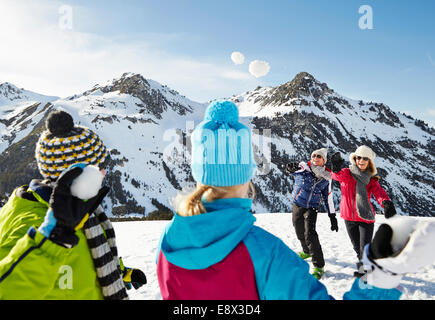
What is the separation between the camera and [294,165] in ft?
18.3

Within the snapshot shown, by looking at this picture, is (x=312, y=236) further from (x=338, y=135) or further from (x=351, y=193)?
(x=338, y=135)

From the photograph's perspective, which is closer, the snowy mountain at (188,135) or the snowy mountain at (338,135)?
the snowy mountain at (188,135)

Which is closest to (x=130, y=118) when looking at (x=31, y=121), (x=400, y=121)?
(x=31, y=121)

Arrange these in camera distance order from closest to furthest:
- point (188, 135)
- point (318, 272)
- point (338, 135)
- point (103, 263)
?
point (103, 263) < point (318, 272) < point (188, 135) < point (338, 135)

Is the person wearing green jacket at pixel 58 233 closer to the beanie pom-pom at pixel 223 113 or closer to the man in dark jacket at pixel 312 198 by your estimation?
the beanie pom-pom at pixel 223 113

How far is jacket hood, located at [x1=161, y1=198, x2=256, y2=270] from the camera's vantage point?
3.88 ft

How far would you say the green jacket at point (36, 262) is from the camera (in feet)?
4.13

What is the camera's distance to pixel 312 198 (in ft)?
17.1

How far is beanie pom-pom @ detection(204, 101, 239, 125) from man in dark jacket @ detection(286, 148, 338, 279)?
4177mm

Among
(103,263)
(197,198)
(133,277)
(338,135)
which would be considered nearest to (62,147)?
(103,263)

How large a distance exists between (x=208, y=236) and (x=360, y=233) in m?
4.44

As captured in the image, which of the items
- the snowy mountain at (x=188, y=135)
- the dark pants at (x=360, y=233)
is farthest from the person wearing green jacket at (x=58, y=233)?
the snowy mountain at (x=188, y=135)

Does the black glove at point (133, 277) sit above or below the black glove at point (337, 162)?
below

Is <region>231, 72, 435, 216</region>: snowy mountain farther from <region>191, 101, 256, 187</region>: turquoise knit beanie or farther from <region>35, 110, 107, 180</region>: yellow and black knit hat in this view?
<region>191, 101, 256, 187</region>: turquoise knit beanie
